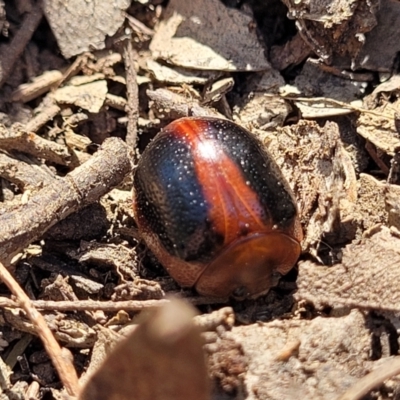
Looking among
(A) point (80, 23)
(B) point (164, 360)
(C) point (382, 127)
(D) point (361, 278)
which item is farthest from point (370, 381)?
(A) point (80, 23)

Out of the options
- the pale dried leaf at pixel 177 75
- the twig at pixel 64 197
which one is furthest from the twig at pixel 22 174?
the pale dried leaf at pixel 177 75

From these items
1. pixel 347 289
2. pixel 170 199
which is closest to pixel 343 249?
pixel 347 289

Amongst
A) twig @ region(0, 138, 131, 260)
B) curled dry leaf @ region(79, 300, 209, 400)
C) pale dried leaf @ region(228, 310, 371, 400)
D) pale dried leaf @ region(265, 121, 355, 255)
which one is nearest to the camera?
curled dry leaf @ region(79, 300, 209, 400)

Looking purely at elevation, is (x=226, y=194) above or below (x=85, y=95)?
below

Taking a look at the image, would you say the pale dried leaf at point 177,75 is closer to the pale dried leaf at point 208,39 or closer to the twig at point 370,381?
the pale dried leaf at point 208,39

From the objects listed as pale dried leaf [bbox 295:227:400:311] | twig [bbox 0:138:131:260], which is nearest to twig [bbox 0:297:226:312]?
twig [bbox 0:138:131:260]

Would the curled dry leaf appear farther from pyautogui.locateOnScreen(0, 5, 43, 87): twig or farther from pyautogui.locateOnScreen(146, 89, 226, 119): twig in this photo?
pyautogui.locateOnScreen(0, 5, 43, 87): twig

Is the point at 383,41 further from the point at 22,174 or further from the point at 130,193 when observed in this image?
the point at 22,174
